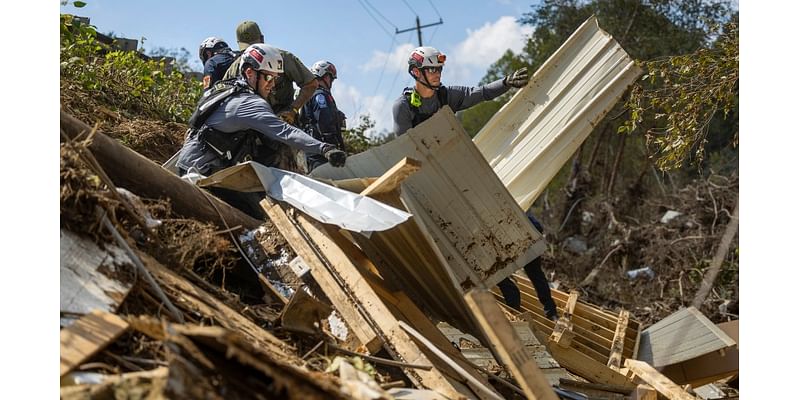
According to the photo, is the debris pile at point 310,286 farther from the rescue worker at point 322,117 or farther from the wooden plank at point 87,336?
the rescue worker at point 322,117

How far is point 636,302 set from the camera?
39.8 ft

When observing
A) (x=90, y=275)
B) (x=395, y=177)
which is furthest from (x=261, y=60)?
(x=90, y=275)

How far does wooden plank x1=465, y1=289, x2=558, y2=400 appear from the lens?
3662 mm

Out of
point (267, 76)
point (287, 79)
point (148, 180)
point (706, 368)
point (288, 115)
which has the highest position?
point (287, 79)

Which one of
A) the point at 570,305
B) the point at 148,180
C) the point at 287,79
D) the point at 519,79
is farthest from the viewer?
the point at 287,79

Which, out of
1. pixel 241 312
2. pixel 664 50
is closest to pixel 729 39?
pixel 241 312

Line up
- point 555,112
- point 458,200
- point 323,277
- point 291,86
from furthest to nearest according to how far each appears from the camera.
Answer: point 291,86 < point 555,112 < point 458,200 < point 323,277

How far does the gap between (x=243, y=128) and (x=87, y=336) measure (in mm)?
2531

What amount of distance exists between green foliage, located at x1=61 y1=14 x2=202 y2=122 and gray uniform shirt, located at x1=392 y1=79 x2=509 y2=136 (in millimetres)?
3532

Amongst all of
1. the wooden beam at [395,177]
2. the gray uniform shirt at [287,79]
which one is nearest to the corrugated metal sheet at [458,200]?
the wooden beam at [395,177]

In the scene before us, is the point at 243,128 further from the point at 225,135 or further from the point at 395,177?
the point at 395,177

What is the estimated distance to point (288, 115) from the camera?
6.98 meters

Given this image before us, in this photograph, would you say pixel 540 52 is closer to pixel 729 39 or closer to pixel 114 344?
pixel 729 39

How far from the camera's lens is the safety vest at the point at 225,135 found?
5.84 m
